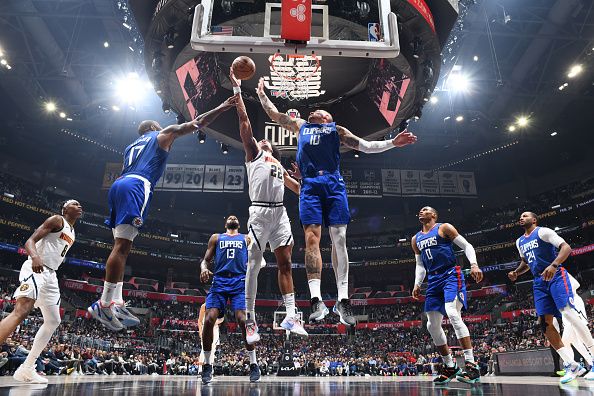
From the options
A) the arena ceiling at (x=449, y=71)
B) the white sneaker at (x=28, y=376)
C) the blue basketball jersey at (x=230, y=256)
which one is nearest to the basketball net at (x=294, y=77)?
the blue basketball jersey at (x=230, y=256)

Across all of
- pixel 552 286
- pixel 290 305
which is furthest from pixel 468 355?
pixel 290 305

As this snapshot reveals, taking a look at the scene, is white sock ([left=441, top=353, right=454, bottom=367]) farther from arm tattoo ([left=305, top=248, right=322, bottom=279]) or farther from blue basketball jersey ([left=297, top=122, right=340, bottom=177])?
blue basketball jersey ([left=297, top=122, right=340, bottom=177])

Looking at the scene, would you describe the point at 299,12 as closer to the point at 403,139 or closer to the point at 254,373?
the point at 403,139

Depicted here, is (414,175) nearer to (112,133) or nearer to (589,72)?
(589,72)

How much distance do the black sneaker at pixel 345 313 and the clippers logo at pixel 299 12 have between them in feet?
12.5

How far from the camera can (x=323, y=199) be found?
15.7 feet

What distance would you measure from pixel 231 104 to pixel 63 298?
1126 inches

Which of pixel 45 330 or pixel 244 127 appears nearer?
pixel 244 127

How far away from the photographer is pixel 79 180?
34.8 m

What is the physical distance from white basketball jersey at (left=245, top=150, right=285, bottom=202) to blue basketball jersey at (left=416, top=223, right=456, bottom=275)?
2.49 meters

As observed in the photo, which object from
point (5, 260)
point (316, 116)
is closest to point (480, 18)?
point (316, 116)

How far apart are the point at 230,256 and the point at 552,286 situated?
16.5 ft

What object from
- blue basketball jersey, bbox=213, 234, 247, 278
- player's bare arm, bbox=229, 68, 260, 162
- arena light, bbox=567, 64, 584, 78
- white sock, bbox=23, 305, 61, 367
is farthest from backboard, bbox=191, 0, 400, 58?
arena light, bbox=567, 64, 584, 78

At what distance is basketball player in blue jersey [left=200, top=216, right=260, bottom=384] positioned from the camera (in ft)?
19.9
